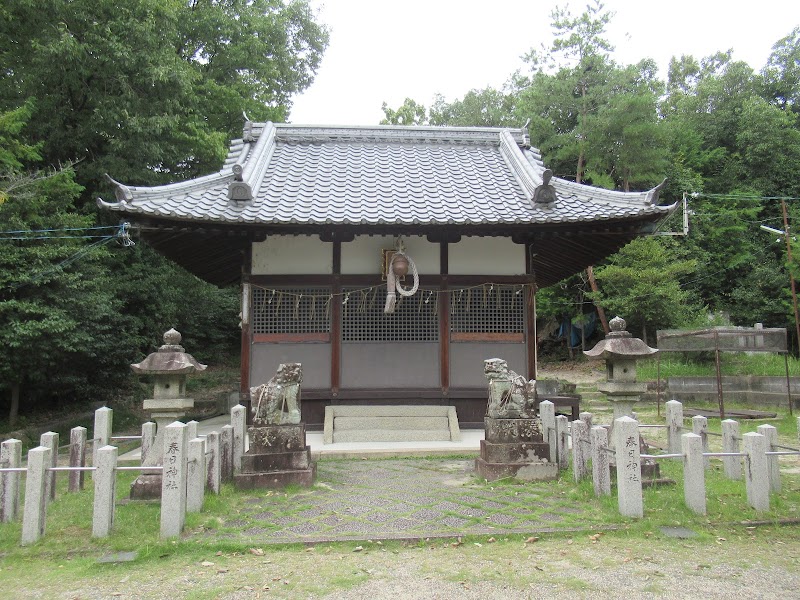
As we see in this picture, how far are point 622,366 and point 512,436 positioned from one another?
173 centimetres

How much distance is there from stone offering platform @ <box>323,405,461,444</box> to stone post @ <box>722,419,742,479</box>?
3.96 meters

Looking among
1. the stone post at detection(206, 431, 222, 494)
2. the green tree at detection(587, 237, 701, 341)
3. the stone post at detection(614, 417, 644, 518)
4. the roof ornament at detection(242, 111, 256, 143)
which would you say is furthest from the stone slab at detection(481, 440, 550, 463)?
the green tree at detection(587, 237, 701, 341)

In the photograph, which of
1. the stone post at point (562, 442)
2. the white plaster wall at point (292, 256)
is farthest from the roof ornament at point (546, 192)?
the stone post at point (562, 442)

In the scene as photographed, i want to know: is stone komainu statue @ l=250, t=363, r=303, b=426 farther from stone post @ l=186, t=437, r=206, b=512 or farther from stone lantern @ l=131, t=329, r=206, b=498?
stone post @ l=186, t=437, r=206, b=512

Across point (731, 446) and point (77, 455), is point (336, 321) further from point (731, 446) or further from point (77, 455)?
point (731, 446)

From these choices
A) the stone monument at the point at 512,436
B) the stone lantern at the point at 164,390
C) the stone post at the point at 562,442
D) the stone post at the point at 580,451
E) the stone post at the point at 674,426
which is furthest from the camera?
the stone post at the point at 674,426

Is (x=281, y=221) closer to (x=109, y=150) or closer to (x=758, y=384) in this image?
(x=109, y=150)

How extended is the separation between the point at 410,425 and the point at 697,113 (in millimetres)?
26674

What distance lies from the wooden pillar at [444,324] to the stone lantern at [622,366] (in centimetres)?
344

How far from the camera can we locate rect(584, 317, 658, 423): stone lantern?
7.17m

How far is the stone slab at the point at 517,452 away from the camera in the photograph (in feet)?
23.2

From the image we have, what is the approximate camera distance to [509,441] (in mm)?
7137

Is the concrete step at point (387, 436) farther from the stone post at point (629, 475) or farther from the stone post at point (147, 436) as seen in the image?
the stone post at point (629, 475)

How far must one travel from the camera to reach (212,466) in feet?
20.5
